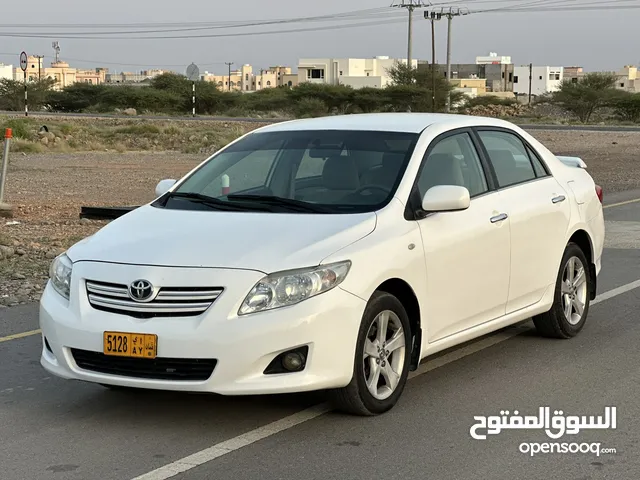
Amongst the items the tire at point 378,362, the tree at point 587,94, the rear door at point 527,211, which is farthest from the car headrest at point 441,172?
the tree at point 587,94

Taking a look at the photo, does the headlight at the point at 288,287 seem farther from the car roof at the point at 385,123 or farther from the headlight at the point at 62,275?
the car roof at the point at 385,123

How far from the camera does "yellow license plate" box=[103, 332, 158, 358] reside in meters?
5.61

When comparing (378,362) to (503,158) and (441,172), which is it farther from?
(503,158)

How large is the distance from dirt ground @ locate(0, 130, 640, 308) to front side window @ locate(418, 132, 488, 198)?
14.7ft

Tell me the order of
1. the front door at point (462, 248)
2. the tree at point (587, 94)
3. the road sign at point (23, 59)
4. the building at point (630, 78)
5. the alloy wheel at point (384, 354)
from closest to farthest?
the alloy wheel at point (384, 354) → the front door at point (462, 248) → the road sign at point (23, 59) → the tree at point (587, 94) → the building at point (630, 78)

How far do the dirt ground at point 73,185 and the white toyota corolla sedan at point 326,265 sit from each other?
392 centimetres

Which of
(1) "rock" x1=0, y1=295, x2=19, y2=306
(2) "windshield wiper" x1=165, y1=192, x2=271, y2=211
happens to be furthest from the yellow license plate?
(1) "rock" x1=0, y1=295, x2=19, y2=306

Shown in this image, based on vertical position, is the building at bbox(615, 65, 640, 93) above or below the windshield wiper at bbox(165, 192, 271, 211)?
below

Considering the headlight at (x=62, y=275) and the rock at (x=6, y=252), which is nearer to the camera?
the headlight at (x=62, y=275)

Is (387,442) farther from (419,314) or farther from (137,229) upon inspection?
(137,229)

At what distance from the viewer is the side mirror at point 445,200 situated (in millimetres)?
6477

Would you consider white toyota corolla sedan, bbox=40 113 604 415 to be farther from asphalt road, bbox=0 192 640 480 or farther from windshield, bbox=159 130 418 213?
asphalt road, bbox=0 192 640 480

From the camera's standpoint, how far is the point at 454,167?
7.16 metres

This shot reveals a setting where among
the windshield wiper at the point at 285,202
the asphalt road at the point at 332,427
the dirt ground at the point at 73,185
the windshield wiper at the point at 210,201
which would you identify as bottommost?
the dirt ground at the point at 73,185
